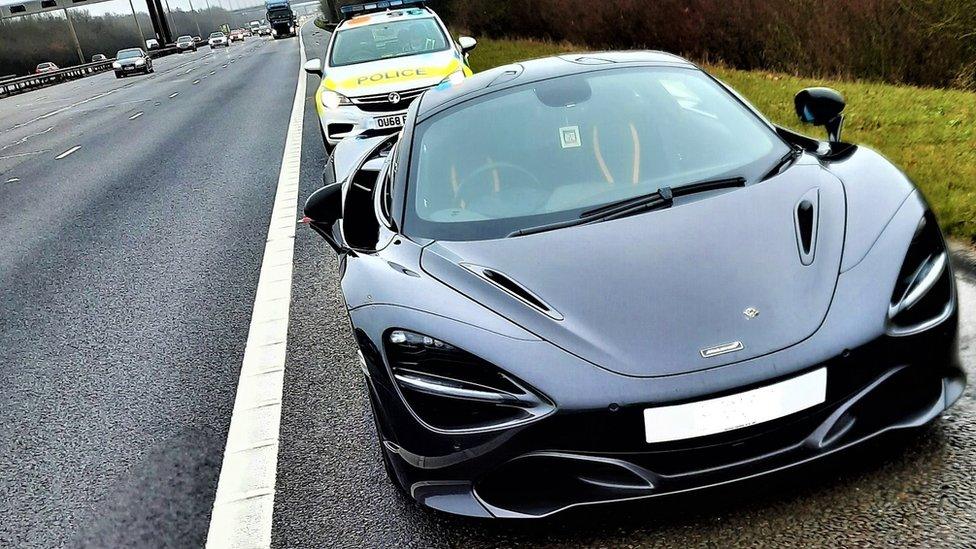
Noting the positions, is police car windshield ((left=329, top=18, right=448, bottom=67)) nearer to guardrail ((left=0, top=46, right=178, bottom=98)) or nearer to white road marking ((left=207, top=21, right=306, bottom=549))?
white road marking ((left=207, top=21, right=306, bottom=549))

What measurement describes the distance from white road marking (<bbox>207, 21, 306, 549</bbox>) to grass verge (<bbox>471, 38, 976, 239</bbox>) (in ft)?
12.3

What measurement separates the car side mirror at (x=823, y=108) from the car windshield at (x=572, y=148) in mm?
327

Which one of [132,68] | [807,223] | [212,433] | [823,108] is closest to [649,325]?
[807,223]

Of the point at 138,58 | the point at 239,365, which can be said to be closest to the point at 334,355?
the point at 239,365

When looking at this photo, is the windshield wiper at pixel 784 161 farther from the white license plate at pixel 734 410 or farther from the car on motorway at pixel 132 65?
the car on motorway at pixel 132 65

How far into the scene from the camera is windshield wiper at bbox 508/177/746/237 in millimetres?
3121

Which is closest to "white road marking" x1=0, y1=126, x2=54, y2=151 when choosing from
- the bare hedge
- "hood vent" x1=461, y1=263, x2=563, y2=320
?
the bare hedge

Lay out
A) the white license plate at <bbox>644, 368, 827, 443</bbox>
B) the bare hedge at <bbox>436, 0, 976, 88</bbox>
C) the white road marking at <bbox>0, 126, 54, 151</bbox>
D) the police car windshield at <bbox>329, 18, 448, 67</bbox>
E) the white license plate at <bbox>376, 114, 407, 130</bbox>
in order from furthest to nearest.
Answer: the white road marking at <bbox>0, 126, 54, 151</bbox>, the police car windshield at <bbox>329, 18, 448, 67</bbox>, the bare hedge at <bbox>436, 0, 976, 88</bbox>, the white license plate at <bbox>376, 114, 407, 130</bbox>, the white license plate at <bbox>644, 368, 827, 443</bbox>

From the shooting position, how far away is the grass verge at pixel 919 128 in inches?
211

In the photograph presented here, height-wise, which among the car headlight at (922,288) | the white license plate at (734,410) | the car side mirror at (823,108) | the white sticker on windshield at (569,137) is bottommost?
the white license plate at (734,410)

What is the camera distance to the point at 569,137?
12.0 feet

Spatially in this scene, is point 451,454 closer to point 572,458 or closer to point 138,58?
point 572,458

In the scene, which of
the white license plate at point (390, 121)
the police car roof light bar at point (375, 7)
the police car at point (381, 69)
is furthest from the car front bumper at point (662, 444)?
the police car roof light bar at point (375, 7)

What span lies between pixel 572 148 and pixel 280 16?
87.0 meters
